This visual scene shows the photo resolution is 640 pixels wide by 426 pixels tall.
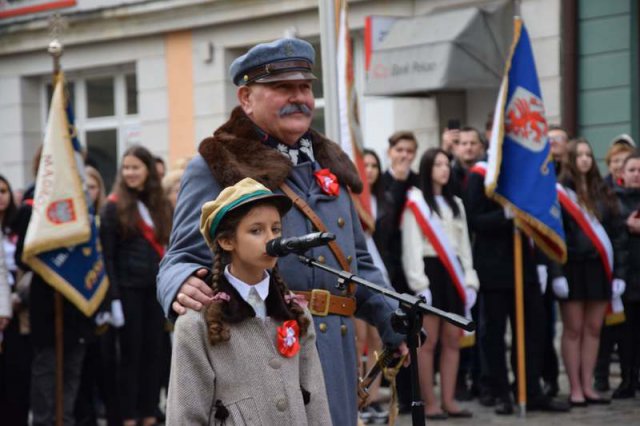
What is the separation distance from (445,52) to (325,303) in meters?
10.1

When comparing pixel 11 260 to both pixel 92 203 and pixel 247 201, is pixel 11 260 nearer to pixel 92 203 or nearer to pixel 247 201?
pixel 92 203

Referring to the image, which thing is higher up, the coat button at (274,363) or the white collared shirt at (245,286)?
the white collared shirt at (245,286)

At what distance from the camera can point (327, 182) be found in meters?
4.94

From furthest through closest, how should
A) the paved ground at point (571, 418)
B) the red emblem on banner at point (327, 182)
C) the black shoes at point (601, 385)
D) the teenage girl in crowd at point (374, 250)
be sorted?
the black shoes at point (601, 385) → the teenage girl in crowd at point (374, 250) → the paved ground at point (571, 418) → the red emblem on banner at point (327, 182)

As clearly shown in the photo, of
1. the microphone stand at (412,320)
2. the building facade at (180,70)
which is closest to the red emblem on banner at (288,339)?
the microphone stand at (412,320)

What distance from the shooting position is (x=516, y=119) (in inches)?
392

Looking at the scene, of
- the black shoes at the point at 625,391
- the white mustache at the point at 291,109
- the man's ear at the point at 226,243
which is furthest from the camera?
the black shoes at the point at 625,391

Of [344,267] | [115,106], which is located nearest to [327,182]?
[344,267]

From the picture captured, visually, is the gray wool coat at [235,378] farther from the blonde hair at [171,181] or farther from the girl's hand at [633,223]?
the girl's hand at [633,223]

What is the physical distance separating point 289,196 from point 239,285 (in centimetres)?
59

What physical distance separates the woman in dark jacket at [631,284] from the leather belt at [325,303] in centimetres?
603

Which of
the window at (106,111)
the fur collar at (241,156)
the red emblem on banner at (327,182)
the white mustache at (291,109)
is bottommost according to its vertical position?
the red emblem on banner at (327,182)

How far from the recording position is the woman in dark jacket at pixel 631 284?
34.5 feet

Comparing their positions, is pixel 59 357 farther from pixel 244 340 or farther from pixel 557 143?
pixel 244 340
